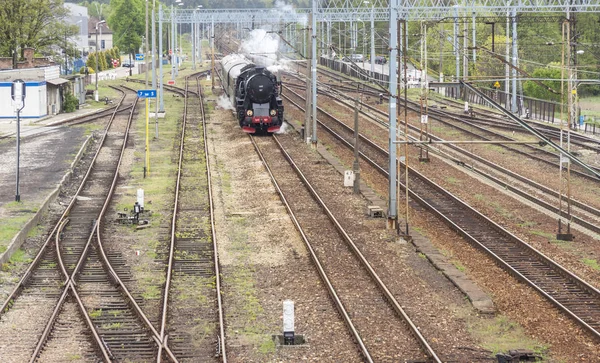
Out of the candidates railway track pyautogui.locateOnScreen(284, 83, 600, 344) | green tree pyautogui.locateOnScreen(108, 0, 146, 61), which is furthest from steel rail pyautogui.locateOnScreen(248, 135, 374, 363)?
green tree pyautogui.locateOnScreen(108, 0, 146, 61)

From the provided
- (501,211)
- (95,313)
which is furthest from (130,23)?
(95,313)

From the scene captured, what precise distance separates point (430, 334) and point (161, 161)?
2385 centimetres

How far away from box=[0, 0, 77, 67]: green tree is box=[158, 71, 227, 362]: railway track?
1407 inches

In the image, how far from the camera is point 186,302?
59.1ft

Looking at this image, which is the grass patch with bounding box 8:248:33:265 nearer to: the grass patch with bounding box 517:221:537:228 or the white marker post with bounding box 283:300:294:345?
the white marker post with bounding box 283:300:294:345

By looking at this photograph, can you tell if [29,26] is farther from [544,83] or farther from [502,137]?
[502,137]

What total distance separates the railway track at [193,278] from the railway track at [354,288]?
7.62ft

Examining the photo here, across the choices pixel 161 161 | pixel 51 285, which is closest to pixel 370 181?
pixel 161 161

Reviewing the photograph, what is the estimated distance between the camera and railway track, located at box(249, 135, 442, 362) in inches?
605

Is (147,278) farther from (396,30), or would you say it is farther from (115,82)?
(115,82)

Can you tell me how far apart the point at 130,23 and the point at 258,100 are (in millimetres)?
80752

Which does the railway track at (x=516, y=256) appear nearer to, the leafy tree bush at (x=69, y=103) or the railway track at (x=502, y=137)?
the railway track at (x=502, y=137)

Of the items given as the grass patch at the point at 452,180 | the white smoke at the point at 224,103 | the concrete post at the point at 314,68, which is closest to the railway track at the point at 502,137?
the grass patch at the point at 452,180

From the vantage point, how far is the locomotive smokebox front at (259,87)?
43.7 meters
